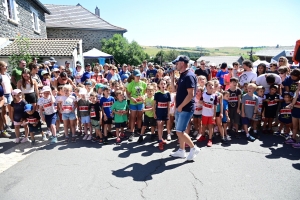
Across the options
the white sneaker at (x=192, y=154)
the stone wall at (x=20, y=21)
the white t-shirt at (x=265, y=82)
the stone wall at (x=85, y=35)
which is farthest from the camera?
the stone wall at (x=85, y=35)

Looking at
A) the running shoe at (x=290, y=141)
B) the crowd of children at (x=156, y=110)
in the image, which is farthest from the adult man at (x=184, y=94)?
the running shoe at (x=290, y=141)

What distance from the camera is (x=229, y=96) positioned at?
539 cm

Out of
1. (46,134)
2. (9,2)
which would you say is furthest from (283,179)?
(9,2)

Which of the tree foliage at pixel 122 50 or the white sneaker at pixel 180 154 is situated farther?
the tree foliage at pixel 122 50

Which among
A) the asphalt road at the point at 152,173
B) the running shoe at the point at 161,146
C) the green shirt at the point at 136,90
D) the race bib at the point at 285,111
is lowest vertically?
the asphalt road at the point at 152,173

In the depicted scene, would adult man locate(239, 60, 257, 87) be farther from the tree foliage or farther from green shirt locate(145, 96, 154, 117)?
the tree foliage

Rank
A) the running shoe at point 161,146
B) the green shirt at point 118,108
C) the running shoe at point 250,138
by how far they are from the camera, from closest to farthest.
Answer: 1. the running shoe at point 161,146
2. the running shoe at point 250,138
3. the green shirt at point 118,108

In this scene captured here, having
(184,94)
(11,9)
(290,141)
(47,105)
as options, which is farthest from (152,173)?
(11,9)

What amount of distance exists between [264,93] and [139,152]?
13.0 ft

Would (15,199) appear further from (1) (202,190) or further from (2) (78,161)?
(1) (202,190)

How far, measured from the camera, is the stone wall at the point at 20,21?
1155 centimetres

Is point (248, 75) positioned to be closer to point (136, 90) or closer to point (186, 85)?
point (186, 85)

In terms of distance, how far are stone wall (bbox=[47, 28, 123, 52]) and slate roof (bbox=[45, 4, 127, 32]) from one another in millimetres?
594

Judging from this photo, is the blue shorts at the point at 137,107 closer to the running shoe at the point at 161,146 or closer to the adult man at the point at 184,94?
the running shoe at the point at 161,146
